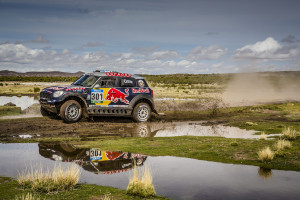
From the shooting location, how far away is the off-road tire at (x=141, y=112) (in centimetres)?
1766

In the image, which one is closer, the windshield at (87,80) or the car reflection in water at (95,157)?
the car reflection in water at (95,157)

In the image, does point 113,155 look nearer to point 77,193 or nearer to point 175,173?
point 175,173

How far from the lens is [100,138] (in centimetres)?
1316

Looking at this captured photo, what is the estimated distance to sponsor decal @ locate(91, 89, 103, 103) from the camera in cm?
1645

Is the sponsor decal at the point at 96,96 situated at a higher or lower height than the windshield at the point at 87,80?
lower

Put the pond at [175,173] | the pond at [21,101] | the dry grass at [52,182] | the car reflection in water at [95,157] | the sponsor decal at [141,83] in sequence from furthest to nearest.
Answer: the pond at [21,101]
the sponsor decal at [141,83]
the car reflection in water at [95,157]
the pond at [175,173]
the dry grass at [52,182]

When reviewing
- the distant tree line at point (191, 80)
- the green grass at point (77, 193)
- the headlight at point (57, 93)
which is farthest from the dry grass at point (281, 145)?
the distant tree line at point (191, 80)

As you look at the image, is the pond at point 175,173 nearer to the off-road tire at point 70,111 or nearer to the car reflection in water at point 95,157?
the car reflection in water at point 95,157

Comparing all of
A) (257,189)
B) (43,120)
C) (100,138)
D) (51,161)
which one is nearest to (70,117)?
(43,120)

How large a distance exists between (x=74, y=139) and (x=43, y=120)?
192 inches

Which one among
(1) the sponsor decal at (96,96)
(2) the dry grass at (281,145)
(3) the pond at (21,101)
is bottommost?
(2) the dry grass at (281,145)

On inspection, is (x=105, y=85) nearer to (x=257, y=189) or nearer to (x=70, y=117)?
(x=70, y=117)

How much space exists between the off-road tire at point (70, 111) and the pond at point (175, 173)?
15.9 feet

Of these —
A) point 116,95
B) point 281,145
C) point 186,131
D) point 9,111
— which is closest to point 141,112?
point 116,95
